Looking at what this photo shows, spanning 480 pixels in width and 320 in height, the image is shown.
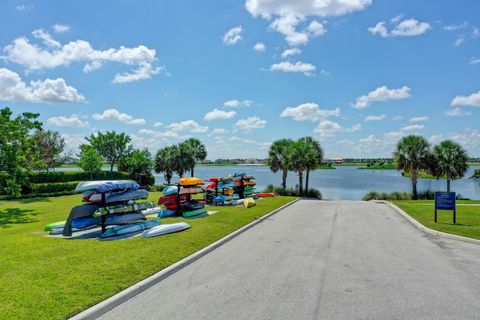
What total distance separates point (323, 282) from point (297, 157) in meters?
37.0

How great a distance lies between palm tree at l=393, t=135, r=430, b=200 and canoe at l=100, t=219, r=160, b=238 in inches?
1313

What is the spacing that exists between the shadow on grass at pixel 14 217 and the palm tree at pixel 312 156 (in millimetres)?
30849

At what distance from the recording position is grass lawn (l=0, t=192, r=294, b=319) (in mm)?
5953

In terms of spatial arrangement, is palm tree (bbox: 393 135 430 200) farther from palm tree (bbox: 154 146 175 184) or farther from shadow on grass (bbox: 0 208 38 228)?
shadow on grass (bbox: 0 208 38 228)

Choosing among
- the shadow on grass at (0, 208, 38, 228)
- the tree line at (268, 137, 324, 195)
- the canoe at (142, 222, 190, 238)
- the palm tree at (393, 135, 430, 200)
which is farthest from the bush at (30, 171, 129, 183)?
the palm tree at (393, 135, 430, 200)

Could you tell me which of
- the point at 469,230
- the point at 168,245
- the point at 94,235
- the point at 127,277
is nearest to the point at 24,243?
the point at 94,235

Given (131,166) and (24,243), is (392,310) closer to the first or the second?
(24,243)

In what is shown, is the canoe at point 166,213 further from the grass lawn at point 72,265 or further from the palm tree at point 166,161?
the palm tree at point 166,161

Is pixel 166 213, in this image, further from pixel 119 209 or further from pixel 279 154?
pixel 279 154

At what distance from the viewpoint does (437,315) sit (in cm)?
572

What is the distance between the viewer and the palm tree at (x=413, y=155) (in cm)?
3909

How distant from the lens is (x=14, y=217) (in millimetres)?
18328

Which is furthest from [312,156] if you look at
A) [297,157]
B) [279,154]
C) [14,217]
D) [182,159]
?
[14,217]

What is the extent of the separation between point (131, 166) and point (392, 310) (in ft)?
157
